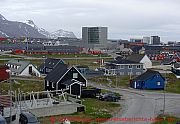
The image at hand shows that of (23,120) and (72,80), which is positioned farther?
(72,80)

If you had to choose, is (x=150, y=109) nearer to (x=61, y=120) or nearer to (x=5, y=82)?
(x=61, y=120)

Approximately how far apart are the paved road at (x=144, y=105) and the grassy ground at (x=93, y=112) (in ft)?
3.02

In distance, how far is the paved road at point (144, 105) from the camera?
2980 centimetres

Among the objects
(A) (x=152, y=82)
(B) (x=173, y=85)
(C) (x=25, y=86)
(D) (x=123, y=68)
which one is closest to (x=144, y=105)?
(A) (x=152, y=82)

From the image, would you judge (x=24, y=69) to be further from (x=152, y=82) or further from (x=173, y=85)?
(x=173, y=85)

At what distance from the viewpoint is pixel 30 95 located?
34281mm

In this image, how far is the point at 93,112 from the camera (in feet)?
100

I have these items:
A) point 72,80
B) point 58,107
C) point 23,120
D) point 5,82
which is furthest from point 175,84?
point 23,120

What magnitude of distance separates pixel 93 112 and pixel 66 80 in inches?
428

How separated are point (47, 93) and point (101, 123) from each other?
37.0 ft

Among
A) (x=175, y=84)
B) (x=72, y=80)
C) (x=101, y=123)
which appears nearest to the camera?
(x=101, y=123)

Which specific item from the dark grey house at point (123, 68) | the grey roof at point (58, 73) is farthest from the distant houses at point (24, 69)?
the grey roof at point (58, 73)

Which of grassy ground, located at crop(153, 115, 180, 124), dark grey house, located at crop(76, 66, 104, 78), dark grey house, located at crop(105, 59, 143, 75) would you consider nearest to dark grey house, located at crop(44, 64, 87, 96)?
grassy ground, located at crop(153, 115, 180, 124)

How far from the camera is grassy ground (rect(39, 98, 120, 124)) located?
90.7ft
